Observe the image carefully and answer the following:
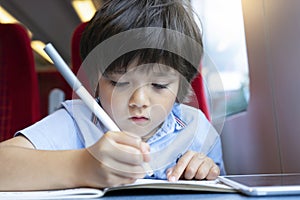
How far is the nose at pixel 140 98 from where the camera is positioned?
1.57 feet

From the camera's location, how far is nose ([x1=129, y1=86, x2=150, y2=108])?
48 centimetres

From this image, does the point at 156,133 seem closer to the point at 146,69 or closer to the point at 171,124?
the point at 171,124

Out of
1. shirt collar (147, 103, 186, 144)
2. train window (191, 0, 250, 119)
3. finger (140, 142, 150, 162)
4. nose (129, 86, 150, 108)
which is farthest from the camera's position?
train window (191, 0, 250, 119)

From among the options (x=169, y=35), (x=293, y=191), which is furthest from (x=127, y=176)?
(x=169, y=35)

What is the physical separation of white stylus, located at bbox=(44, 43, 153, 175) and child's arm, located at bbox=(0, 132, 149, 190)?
1.4 inches

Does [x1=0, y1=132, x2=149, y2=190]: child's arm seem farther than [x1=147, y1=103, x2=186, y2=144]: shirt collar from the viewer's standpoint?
No

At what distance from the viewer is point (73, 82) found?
15.5 inches

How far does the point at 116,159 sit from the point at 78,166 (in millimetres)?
63

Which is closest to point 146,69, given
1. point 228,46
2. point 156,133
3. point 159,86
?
point 159,86

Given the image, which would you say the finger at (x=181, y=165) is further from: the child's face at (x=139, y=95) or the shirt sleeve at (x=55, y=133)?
the shirt sleeve at (x=55, y=133)

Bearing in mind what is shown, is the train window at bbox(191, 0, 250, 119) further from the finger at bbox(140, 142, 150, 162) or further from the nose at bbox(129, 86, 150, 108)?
the finger at bbox(140, 142, 150, 162)

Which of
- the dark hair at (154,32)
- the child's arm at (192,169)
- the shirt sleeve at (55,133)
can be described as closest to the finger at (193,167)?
the child's arm at (192,169)

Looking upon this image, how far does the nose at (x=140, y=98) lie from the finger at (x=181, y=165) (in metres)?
0.10

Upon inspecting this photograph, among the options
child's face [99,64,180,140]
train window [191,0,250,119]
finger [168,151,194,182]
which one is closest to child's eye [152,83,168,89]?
child's face [99,64,180,140]
